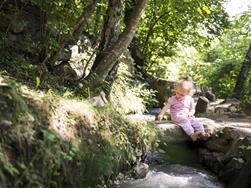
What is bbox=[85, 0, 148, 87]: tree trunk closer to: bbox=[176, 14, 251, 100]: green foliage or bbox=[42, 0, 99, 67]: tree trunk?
bbox=[42, 0, 99, 67]: tree trunk

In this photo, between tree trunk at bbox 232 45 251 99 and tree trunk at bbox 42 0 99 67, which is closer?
tree trunk at bbox 42 0 99 67

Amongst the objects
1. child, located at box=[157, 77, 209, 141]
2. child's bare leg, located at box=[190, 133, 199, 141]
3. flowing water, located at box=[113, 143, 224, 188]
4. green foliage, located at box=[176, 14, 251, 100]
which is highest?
green foliage, located at box=[176, 14, 251, 100]

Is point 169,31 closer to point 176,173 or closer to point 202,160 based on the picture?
point 202,160

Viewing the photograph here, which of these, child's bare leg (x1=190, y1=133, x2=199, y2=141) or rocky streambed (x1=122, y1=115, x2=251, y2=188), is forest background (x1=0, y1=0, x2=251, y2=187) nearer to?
rocky streambed (x1=122, y1=115, x2=251, y2=188)

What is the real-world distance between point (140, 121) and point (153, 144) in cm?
50

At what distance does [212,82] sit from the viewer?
21234 millimetres

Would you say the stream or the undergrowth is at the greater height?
the undergrowth

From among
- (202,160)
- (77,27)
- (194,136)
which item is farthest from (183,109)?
(77,27)

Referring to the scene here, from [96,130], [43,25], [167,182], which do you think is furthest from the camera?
[43,25]

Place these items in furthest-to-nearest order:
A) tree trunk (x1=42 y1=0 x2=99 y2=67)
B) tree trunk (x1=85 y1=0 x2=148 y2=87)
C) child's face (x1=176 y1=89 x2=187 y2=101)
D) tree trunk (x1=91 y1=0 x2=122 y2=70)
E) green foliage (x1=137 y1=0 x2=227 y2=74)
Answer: green foliage (x1=137 y1=0 x2=227 y2=74), child's face (x1=176 y1=89 x2=187 y2=101), tree trunk (x1=91 y1=0 x2=122 y2=70), tree trunk (x1=85 y1=0 x2=148 y2=87), tree trunk (x1=42 y1=0 x2=99 y2=67)

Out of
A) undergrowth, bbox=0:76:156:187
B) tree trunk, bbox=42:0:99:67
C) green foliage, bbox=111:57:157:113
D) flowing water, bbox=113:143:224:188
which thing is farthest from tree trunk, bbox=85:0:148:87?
green foliage, bbox=111:57:157:113

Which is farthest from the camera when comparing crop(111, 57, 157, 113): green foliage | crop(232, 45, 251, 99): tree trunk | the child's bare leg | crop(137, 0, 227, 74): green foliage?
crop(137, 0, 227, 74): green foliage

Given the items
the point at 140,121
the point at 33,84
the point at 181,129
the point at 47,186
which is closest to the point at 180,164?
the point at 181,129

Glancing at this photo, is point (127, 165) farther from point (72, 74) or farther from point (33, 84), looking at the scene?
point (72, 74)
